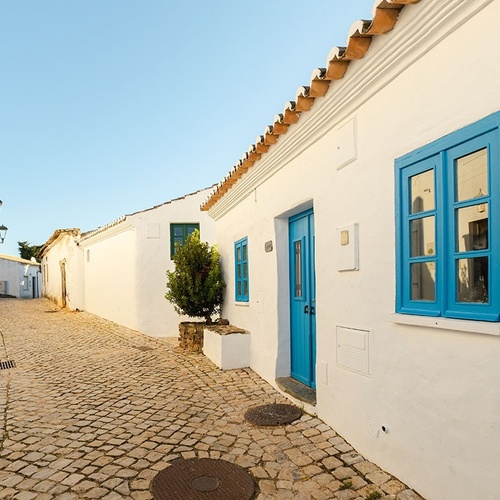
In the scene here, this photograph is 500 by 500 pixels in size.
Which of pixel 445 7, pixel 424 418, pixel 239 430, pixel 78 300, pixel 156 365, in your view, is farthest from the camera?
pixel 78 300

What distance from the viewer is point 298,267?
5676 millimetres

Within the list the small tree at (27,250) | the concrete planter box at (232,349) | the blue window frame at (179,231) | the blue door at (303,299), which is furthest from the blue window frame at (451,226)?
the small tree at (27,250)

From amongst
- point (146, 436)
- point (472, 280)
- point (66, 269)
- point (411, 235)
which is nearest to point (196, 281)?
point (146, 436)

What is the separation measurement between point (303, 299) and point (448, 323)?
2.81 metres

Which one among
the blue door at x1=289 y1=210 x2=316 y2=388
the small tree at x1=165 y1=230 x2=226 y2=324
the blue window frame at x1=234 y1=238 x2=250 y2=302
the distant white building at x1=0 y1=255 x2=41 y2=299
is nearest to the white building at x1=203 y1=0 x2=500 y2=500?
the blue door at x1=289 y1=210 x2=316 y2=388

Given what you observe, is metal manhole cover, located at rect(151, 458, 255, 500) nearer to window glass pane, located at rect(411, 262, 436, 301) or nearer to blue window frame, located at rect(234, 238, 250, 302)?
Answer: window glass pane, located at rect(411, 262, 436, 301)

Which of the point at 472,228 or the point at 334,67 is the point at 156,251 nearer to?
the point at 334,67

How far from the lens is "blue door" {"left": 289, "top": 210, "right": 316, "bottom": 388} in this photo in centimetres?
523

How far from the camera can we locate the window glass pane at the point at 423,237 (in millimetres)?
2957

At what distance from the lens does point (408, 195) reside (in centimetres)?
316

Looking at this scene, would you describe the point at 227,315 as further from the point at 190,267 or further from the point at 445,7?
the point at 445,7

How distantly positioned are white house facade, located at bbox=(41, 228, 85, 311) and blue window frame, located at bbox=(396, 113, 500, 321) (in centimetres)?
1824

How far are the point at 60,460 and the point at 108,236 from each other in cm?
1247

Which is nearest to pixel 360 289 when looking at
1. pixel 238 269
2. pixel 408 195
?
pixel 408 195
